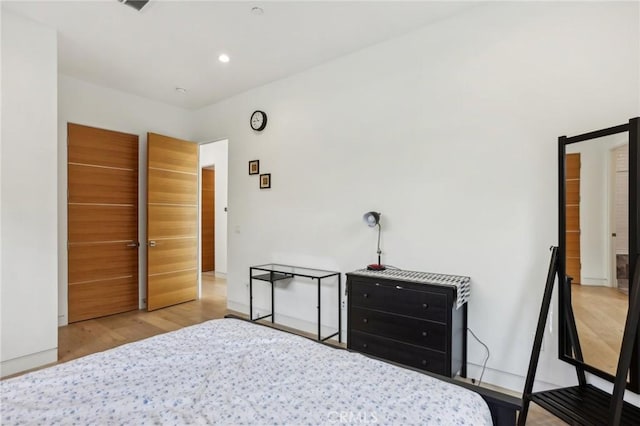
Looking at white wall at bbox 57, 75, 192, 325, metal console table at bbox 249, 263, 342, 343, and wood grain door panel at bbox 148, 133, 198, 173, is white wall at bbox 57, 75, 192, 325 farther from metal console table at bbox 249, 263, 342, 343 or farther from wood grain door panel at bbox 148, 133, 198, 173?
metal console table at bbox 249, 263, 342, 343

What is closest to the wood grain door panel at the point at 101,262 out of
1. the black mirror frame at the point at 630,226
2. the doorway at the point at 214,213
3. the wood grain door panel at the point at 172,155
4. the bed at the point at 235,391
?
the wood grain door panel at the point at 172,155

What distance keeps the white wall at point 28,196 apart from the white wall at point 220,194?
3.76 metres

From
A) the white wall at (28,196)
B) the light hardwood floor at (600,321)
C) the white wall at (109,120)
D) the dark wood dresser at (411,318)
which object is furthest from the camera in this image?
the white wall at (109,120)

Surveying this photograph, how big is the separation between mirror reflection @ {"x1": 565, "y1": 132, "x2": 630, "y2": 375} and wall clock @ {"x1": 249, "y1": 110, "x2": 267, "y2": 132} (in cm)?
311

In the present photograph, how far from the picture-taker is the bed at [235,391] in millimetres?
1034

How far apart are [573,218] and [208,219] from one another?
649cm

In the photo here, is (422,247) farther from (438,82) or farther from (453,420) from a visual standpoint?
A: (453,420)

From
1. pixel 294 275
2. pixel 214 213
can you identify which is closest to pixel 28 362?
pixel 294 275

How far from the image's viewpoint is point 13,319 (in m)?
2.64

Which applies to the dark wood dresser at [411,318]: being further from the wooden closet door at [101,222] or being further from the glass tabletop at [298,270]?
the wooden closet door at [101,222]

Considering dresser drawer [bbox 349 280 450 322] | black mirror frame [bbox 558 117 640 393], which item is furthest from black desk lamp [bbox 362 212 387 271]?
black mirror frame [bbox 558 117 640 393]

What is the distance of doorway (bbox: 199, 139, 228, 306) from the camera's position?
6.60 meters

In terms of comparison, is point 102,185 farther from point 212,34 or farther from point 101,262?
point 212,34

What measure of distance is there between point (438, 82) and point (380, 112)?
56 cm
